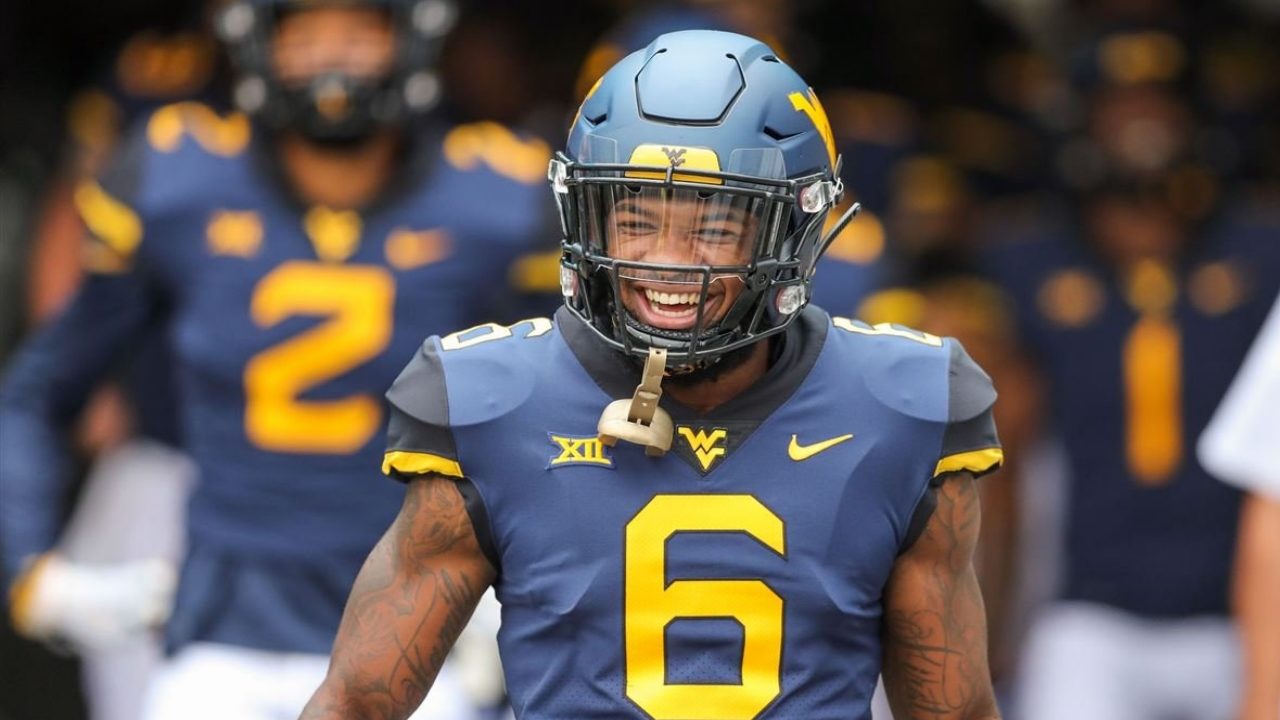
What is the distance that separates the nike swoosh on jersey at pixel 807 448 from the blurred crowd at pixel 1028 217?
1.98m

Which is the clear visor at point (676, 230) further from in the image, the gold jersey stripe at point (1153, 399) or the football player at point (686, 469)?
the gold jersey stripe at point (1153, 399)

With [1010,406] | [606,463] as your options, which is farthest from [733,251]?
[1010,406]

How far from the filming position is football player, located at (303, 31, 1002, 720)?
11.7 ft

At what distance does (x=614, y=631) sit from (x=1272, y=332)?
160 cm

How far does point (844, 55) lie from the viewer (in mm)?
8688

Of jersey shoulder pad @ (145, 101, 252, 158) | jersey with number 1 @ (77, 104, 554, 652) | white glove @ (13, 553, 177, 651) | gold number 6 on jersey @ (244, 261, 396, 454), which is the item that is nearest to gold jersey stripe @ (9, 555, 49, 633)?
white glove @ (13, 553, 177, 651)

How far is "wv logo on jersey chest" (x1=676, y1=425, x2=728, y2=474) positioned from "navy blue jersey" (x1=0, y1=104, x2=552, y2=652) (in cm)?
159

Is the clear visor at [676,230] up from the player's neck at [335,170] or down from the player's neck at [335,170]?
up

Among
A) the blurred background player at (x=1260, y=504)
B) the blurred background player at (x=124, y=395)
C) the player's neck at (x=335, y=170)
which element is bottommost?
the blurred background player at (x=124, y=395)

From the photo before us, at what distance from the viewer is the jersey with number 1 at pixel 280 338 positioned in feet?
16.7

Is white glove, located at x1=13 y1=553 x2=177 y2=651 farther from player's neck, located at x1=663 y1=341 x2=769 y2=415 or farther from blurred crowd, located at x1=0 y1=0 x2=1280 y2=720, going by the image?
player's neck, located at x1=663 y1=341 x2=769 y2=415

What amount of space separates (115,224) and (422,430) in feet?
6.10

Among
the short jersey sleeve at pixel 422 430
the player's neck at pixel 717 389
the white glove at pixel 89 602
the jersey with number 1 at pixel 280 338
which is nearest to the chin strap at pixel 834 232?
the player's neck at pixel 717 389

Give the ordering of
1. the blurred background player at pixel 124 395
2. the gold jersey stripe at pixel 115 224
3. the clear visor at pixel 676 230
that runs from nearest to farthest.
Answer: the clear visor at pixel 676 230 → the gold jersey stripe at pixel 115 224 → the blurred background player at pixel 124 395
